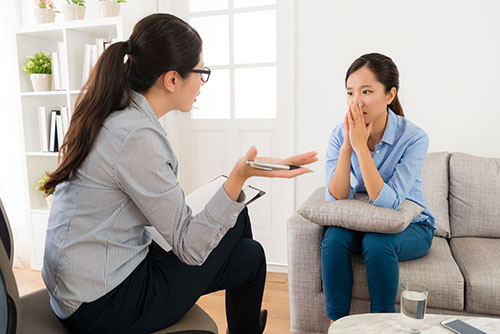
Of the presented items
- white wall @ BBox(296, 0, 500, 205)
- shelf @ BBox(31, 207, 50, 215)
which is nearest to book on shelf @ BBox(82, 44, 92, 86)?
shelf @ BBox(31, 207, 50, 215)

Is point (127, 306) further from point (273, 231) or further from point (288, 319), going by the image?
point (273, 231)

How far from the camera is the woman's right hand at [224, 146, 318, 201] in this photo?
900 mm

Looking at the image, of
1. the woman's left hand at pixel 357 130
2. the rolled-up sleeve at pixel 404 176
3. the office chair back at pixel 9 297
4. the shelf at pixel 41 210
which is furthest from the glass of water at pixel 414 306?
the shelf at pixel 41 210

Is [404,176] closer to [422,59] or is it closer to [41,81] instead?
[422,59]

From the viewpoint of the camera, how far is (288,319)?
198 centimetres

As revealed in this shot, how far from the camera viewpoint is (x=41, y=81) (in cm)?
257

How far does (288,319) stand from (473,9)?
1904mm

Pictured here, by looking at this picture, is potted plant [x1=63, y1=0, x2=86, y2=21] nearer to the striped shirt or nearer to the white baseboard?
the striped shirt

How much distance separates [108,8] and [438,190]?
2118 mm

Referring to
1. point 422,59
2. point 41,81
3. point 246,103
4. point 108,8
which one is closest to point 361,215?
point 422,59

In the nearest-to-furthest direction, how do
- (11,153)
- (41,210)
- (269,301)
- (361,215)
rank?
(361,215) < (269,301) < (41,210) < (11,153)

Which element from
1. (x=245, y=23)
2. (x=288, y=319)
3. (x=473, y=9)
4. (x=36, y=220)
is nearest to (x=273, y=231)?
(x=288, y=319)

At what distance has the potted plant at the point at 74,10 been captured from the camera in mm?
2453

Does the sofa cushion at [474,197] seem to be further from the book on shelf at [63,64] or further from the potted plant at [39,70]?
the potted plant at [39,70]
